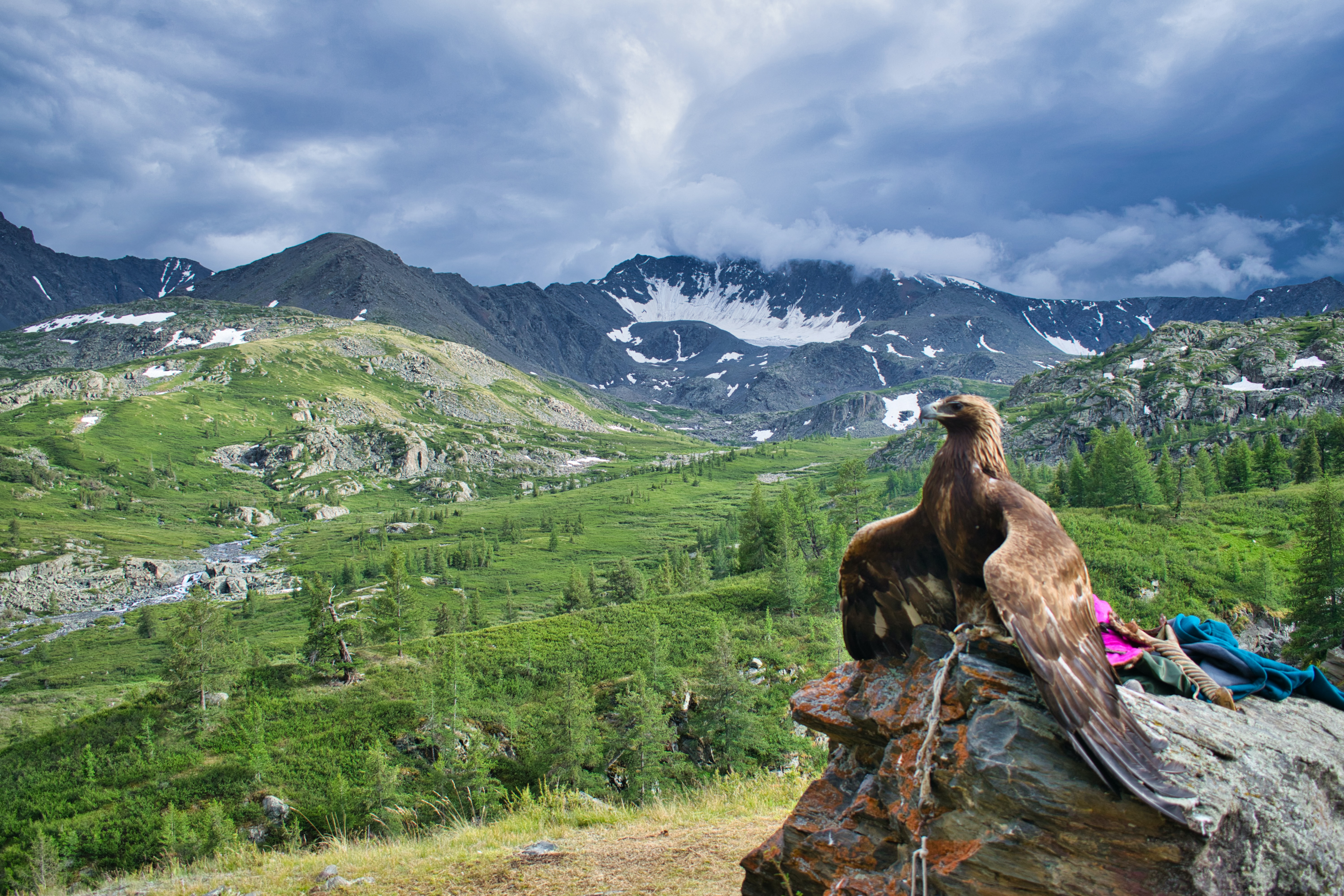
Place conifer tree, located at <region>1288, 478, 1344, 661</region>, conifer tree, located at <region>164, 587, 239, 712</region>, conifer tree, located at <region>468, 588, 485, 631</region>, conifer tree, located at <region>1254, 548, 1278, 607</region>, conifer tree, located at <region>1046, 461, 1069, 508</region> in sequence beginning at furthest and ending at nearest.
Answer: conifer tree, located at <region>1046, 461, 1069, 508</region> < conifer tree, located at <region>468, 588, 485, 631</region> < conifer tree, located at <region>1254, 548, 1278, 607</region> < conifer tree, located at <region>164, 587, 239, 712</region> < conifer tree, located at <region>1288, 478, 1344, 661</region>

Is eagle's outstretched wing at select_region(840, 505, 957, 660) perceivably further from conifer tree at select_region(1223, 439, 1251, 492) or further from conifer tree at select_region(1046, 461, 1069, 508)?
conifer tree at select_region(1223, 439, 1251, 492)

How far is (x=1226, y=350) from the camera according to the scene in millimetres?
148375

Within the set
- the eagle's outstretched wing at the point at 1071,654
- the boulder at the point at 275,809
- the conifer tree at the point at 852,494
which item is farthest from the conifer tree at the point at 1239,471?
the boulder at the point at 275,809

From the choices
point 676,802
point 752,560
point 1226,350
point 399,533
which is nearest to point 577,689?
point 676,802

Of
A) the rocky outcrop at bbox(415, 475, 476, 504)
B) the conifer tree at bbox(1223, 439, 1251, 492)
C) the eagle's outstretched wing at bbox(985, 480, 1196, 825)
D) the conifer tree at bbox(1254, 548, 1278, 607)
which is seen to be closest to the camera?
the eagle's outstretched wing at bbox(985, 480, 1196, 825)

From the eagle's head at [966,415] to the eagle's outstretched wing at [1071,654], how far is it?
1.17 metres

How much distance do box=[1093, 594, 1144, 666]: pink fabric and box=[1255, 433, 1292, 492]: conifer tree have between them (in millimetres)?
73023

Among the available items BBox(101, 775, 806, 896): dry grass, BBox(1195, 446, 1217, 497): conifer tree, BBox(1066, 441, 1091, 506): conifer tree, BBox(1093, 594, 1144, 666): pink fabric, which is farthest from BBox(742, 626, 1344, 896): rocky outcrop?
BBox(1195, 446, 1217, 497): conifer tree

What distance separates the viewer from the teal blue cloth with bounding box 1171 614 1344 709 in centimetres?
Answer: 462

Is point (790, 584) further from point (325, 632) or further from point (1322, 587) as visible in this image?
point (325, 632)

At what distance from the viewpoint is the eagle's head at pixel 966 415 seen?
539 centimetres

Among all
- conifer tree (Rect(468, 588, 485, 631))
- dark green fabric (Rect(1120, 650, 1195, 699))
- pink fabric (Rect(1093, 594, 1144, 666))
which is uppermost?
pink fabric (Rect(1093, 594, 1144, 666))

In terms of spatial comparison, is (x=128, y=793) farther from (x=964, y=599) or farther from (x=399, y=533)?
(x=399, y=533)

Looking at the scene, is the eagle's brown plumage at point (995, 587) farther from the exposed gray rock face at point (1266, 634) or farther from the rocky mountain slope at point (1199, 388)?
the rocky mountain slope at point (1199, 388)
